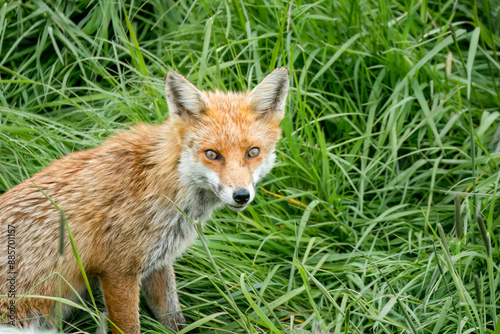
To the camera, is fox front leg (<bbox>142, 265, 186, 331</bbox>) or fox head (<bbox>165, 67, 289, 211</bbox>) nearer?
fox head (<bbox>165, 67, 289, 211</bbox>)

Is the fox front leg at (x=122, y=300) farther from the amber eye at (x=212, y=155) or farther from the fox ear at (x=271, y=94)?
the fox ear at (x=271, y=94)

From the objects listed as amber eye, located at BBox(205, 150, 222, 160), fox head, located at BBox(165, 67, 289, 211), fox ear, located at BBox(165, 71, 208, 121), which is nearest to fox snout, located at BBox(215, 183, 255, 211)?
fox head, located at BBox(165, 67, 289, 211)

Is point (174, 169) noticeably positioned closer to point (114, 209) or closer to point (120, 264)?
point (114, 209)

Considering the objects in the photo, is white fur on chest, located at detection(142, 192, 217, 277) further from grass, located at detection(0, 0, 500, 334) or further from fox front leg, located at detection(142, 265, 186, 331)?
grass, located at detection(0, 0, 500, 334)

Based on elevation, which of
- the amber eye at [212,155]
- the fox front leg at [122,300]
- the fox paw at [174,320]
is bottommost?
the fox paw at [174,320]

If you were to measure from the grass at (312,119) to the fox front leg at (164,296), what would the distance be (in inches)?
3.8

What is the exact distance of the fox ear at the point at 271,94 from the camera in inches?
150

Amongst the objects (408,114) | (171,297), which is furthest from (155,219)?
(408,114)

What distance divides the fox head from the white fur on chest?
0.21m

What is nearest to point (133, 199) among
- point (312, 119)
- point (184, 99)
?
point (184, 99)

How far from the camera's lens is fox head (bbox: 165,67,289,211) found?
3490 millimetres

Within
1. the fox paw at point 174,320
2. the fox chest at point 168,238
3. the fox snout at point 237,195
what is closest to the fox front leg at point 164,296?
the fox paw at point 174,320

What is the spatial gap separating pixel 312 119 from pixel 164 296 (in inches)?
86.6

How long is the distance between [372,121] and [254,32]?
4.71ft
